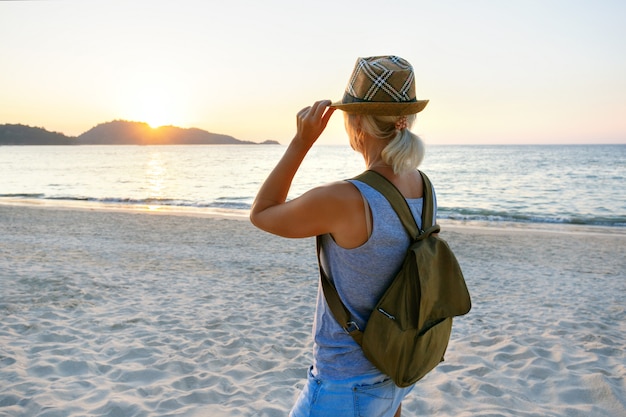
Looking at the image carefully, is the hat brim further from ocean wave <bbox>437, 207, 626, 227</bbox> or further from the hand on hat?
ocean wave <bbox>437, 207, 626, 227</bbox>

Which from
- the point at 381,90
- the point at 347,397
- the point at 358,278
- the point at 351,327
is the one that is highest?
the point at 381,90

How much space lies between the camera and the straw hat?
150cm

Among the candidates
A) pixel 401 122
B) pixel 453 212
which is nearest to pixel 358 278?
pixel 401 122

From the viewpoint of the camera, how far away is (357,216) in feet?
4.84

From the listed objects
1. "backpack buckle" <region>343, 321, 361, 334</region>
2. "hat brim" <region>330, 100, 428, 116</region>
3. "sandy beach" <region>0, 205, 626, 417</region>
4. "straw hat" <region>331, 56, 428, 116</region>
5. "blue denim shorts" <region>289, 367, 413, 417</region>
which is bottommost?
"sandy beach" <region>0, 205, 626, 417</region>

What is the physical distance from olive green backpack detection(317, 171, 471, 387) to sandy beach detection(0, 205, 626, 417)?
8.35 feet

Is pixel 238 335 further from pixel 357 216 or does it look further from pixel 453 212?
pixel 453 212


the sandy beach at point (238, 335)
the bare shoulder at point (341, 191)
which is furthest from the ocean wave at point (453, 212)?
the bare shoulder at point (341, 191)

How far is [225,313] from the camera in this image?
246 inches

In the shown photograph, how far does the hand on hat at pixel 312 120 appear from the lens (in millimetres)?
1574

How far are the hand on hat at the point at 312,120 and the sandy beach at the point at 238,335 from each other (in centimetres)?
281

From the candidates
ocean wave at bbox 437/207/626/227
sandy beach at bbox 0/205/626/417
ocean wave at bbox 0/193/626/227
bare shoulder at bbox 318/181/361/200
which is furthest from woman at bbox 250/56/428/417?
ocean wave at bbox 0/193/626/227

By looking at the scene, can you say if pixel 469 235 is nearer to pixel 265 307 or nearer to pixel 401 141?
pixel 265 307

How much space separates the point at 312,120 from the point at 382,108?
0.69ft
